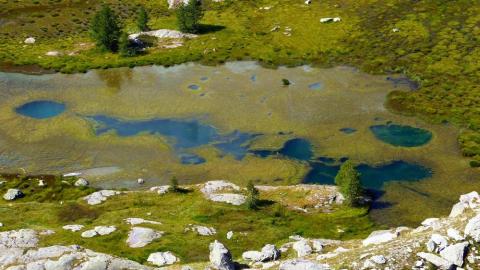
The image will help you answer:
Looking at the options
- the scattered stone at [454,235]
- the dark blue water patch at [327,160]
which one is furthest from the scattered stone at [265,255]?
the dark blue water patch at [327,160]

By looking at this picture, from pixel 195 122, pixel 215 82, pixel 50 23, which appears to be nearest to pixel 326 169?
pixel 195 122

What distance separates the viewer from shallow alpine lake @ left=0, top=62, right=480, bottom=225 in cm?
7550

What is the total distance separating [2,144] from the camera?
85562mm

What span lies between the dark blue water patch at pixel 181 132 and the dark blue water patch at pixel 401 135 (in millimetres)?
21996

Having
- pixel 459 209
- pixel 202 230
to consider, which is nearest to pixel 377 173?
pixel 459 209

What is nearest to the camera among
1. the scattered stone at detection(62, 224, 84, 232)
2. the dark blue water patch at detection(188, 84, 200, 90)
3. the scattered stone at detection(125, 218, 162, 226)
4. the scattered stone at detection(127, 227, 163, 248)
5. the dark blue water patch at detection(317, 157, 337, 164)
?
the scattered stone at detection(127, 227, 163, 248)

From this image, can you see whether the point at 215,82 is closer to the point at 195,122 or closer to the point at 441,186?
the point at 195,122

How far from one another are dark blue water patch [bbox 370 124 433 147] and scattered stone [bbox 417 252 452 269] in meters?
46.4

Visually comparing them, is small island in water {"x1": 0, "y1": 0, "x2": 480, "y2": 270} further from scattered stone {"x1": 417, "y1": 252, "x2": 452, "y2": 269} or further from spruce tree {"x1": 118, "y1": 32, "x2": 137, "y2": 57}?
spruce tree {"x1": 118, "y1": 32, "x2": 137, "y2": 57}

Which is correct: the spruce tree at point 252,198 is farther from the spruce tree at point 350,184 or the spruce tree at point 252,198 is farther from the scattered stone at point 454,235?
the scattered stone at point 454,235

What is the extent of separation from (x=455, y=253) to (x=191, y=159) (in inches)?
1953

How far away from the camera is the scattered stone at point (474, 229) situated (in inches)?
1521

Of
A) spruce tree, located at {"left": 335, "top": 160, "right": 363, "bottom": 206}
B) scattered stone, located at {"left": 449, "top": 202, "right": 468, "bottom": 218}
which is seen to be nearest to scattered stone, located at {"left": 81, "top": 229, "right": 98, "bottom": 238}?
spruce tree, located at {"left": 335, "top": 160, "right": 363, "bottom": 206}

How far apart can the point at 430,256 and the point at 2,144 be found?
7330 centimetres
